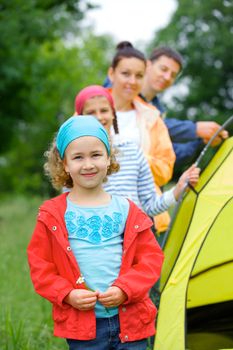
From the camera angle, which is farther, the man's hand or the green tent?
the man's hand

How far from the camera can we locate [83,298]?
2.37 m

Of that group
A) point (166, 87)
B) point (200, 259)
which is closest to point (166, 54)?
point (166, 87)

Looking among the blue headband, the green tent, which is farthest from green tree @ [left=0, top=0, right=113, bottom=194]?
the blue headband

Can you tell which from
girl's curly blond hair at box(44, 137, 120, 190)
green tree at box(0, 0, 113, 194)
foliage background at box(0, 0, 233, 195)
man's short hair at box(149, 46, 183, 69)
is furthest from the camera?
foliage background at box(0, 0, 233, 195)

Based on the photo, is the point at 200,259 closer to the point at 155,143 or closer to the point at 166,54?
the point at 155,143

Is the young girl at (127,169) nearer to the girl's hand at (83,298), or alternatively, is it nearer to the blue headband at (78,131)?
the blue headband at (78,131)

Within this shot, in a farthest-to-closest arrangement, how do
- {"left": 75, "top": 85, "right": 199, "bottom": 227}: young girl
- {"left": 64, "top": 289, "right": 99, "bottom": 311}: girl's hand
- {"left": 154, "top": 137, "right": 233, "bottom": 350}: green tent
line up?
1. {"left": 75, "top": 85, "right": 199, "bottom": 227}: young girl
2. {"left": 154, "top": 137, "right": 233, "bottom": 350}: green tent
3. {"left": 64, "top": 289, "right": 99, "bottom": 311}: girl's hand

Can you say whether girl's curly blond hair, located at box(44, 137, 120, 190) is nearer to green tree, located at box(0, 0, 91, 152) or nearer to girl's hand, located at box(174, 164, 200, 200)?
girl's hand, located at box(174, 164, 200, 200)

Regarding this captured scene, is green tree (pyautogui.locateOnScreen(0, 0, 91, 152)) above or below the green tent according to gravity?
above

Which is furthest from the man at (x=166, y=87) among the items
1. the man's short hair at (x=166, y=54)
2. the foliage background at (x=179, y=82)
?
the foliage background at (x=179, y=82)

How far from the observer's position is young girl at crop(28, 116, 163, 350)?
2447mm

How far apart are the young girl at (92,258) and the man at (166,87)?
200 centimetres

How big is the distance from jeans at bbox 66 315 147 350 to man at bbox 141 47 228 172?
2.23m

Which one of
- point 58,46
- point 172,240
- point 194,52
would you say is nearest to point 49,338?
point 172,240
